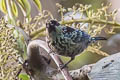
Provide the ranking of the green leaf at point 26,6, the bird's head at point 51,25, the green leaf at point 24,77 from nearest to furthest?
the bird's head at point 51,25 < the green leaf at point 24,77 < the green leaf at point 26,6

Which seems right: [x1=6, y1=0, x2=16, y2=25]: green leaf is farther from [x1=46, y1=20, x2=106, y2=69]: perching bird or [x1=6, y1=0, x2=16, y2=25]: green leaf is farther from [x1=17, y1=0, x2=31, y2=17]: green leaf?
[x1=46, y1=20, x2=106, y2=69]: perching bird

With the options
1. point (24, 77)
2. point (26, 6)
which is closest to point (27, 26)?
point (26, 6)

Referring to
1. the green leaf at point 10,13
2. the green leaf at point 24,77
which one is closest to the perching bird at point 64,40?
the green leaf at point 24,77

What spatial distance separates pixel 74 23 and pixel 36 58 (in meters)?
0.17

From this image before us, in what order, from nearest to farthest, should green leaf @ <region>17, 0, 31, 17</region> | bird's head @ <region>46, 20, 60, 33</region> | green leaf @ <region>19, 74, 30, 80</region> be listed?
bird's head @ <region>46, 20, 60, 33</region> < green leaf @ <region>19, 74, 30, 80</region> < green leaf @ <region>17, 0, 31, 17</region>

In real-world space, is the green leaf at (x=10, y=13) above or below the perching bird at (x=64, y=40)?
above

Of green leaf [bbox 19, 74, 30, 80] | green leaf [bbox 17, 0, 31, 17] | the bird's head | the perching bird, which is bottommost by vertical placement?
green leaf [bbox 19, 74, 30, 80]

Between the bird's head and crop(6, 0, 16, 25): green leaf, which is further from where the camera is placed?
crop(6, 0, 16, 25): green leaf

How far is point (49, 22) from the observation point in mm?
459

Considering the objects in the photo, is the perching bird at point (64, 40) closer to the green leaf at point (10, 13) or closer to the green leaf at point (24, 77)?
the green leaf at point (24, 77)

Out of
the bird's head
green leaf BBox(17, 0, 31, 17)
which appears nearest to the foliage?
green leaf BBox(17, 0, 31, 17)

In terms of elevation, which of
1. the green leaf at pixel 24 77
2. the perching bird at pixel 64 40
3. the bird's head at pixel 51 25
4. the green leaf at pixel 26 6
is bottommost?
the green leaf at pixel 24 77

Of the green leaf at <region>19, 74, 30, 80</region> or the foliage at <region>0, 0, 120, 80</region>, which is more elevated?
the foliage at <region>0, 0, 120, 80</region>

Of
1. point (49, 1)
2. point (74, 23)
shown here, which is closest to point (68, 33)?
point (74, 23)
